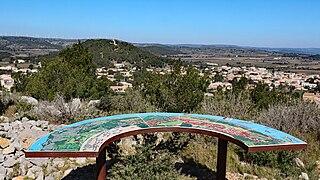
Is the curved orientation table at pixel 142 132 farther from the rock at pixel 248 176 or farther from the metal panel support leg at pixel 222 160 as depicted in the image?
the rock at pixel 248 176

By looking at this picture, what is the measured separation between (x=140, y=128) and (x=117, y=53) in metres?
71.6

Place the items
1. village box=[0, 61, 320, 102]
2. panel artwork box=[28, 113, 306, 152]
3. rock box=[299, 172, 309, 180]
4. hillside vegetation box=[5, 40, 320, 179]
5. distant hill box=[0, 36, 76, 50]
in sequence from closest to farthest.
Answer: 1. panel artwork box=[28, 113, 306, 152]
2. hillside vegetation box=[5, 40, 320, 179]
3. rock box=[299, 172, 309, 180]
4. village box=[0, 61, 320, 102]
5. distant hill box=[0, 36, 76, 50]

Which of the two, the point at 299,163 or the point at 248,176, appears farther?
the point at 299,163

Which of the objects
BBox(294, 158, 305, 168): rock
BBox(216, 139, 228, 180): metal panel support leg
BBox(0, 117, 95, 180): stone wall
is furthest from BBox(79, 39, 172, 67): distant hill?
BBox(216, 139, 228, 180): metal panel support leg

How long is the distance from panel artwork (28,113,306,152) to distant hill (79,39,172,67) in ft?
200

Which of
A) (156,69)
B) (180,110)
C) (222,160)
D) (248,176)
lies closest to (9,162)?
(222,160)

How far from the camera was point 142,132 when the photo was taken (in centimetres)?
536

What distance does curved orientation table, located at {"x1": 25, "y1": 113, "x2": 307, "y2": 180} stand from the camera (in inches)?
171

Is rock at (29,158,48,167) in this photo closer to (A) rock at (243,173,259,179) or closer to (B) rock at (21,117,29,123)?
(B) rock at (21,117,29,123)

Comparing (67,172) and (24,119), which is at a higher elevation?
(24,119)

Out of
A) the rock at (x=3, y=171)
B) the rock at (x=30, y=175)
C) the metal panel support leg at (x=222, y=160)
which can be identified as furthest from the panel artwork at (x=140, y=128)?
the rock at (x=3, y=171)

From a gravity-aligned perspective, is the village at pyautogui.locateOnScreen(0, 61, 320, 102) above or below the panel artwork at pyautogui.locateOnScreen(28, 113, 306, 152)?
below

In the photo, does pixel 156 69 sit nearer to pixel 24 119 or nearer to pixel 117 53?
pixel 24 119

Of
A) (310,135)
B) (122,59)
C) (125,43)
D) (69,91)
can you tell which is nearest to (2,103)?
(69,91)
